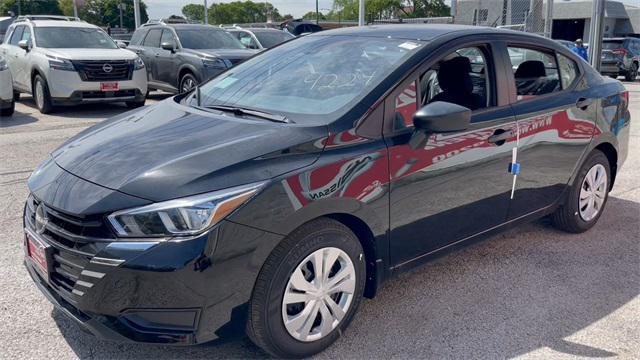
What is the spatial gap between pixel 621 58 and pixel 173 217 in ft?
75.2

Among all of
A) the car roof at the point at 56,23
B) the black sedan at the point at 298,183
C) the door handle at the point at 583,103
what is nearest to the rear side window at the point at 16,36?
the car roof at the point at 56,23

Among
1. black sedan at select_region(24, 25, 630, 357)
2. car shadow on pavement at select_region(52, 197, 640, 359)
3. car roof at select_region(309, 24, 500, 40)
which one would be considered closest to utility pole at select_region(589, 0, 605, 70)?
car shadow on pavement at select_region(52, 197, 640, 359)

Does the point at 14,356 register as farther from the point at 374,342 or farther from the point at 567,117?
the point at 567,117

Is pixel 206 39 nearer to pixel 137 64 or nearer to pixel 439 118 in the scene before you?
pixel 137 64

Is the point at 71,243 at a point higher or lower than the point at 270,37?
lower

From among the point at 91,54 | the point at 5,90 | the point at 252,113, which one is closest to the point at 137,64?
the point at 91,54

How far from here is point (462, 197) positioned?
11.6 ft

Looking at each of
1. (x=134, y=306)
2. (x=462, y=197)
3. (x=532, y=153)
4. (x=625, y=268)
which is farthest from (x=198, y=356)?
(x=625, y=268)

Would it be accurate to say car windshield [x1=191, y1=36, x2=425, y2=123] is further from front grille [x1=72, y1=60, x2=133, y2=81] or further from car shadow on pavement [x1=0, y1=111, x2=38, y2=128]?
front grille [x1=72, y1=60, x2=133, y2=81]

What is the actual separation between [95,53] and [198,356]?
364 inches

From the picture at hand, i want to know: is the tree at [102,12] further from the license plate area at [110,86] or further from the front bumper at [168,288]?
the front bumper at [168,288]

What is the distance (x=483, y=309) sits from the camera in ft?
11.5

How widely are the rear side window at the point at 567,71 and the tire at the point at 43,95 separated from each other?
9.05 meters

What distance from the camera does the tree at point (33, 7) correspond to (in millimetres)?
77625
